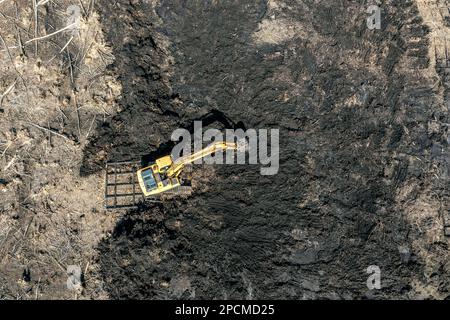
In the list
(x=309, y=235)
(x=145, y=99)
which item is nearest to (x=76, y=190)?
(x=145, y=99)

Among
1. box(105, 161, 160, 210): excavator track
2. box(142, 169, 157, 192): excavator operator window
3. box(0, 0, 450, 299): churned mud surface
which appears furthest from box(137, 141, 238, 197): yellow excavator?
box(0, 0, 450, 299): churned mud surface

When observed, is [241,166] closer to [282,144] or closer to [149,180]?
[282,144]

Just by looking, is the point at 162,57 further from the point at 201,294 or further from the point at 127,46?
the point at 201,294

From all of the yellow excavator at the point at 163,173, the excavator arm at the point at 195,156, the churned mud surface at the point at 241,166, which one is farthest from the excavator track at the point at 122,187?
the excavator arm at the point at 195,156

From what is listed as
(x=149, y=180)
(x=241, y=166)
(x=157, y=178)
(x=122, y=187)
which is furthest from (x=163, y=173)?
(x=241, y=166)

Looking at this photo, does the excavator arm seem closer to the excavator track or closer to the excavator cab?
the excavator cab

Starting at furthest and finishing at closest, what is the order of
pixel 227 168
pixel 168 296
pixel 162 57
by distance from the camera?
pixel 162 57, pixel 227 168, pixel 168 296

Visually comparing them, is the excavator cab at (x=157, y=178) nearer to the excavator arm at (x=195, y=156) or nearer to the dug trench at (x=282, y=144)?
the excavator arm at (x=195, y=156)
